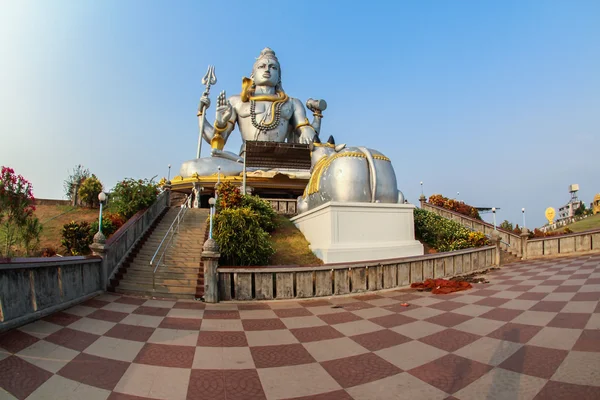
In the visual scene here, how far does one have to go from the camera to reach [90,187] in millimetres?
20875

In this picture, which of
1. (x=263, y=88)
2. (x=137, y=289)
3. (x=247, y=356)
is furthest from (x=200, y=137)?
(x=247, y=356)

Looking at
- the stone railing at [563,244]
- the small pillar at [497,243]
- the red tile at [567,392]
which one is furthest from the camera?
the stone railing at [563,244]

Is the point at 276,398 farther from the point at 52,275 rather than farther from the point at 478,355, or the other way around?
the point at 52,275

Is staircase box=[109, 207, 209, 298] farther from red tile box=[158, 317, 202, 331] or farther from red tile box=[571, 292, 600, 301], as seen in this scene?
red tile box=[571, 292, 600, 301]

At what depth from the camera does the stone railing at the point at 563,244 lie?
12594mm

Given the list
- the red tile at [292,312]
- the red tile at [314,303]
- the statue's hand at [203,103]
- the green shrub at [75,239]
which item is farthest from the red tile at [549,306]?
the statue's hand at [203,103]

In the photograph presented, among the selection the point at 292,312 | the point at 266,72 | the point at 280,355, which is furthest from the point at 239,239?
the point at 266,72

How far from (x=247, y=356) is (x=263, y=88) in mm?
22683

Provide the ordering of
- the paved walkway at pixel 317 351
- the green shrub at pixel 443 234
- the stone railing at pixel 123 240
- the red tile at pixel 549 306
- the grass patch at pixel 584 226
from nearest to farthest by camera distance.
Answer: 1. the paved walkway at pixel 317 351
2. the red tile at pixel 549 306
3. the stone railing at pixel 123 240
4. the green shrub at pixel 443 234
5. the grass patch at pixel 584 226

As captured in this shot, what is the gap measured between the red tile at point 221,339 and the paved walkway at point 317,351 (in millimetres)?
15

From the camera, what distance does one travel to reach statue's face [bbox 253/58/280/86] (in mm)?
23047

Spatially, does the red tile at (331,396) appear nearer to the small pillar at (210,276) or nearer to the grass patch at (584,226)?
the small pillar at (210,276)

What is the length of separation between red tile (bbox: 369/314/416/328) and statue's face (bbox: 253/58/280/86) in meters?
21.2

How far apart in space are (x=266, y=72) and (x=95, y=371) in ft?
74.7
